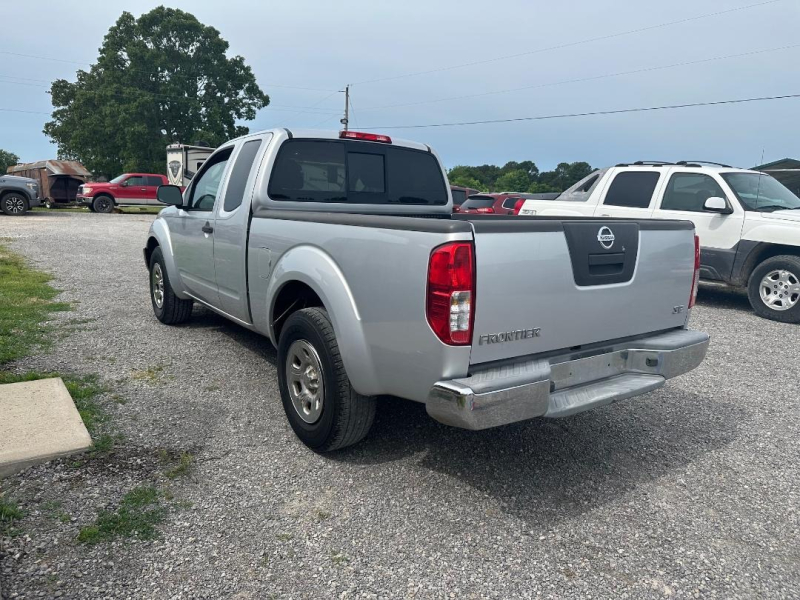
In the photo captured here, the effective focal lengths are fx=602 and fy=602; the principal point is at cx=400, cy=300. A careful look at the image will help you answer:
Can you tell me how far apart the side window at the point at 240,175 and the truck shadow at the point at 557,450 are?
77.8 inches

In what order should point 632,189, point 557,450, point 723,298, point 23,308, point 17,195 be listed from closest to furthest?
point 557,450, point 23,308, point 632,189, point 723,298, point 17,195

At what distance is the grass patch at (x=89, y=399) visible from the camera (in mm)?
3674

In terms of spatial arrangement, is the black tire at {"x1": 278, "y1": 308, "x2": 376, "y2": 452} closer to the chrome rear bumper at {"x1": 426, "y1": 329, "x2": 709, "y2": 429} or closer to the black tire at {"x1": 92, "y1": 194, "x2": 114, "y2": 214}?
the chrome rear bumper at {"x1": 426, "y1": 329, "x2": 709, "y2": 429}

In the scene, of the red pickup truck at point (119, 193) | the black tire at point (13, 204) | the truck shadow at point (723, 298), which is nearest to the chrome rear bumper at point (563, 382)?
the truck shadow at point (723, 298)

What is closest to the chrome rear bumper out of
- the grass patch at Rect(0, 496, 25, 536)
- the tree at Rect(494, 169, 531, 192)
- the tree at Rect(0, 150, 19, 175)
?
the grass patch at Rect(0, 496, 25, 536)

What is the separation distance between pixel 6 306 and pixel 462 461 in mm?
6121

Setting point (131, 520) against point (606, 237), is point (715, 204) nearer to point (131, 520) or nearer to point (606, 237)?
point (606, 237)

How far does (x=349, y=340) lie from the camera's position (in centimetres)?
320

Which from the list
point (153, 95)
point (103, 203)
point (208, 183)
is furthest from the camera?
point (153, 95)

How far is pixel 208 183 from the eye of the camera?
5535mm

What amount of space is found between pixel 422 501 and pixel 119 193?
2772 centimetres

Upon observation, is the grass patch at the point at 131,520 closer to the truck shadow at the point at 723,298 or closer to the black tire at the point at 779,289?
the black tire at the point at 779,289

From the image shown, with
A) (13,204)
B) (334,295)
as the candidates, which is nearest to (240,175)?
(334,295)

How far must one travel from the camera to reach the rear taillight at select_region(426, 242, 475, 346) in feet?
8.83
